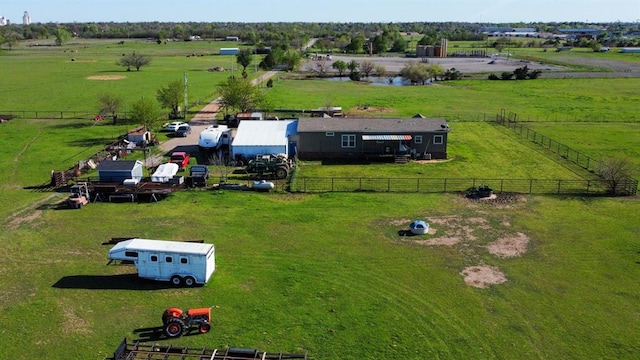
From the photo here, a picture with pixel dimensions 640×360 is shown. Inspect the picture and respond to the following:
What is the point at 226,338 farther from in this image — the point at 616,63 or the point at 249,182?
the point at 616,63

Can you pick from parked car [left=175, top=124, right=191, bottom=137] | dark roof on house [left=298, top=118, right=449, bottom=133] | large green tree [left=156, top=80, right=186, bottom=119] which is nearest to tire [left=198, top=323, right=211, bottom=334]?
dark roof on house [left=298, top=118, right=449, bottom=133]

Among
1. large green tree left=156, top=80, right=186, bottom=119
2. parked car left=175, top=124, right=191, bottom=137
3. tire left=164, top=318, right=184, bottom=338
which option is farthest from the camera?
large green tree left=156, top=80, right=186, bottom=119

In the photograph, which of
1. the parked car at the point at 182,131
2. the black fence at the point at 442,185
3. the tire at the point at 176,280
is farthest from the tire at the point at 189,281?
the parked car at the point at 182,131

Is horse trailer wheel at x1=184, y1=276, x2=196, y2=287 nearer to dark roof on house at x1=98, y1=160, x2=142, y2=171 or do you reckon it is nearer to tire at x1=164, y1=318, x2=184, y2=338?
tire at x1=164, y1=318, x2=184, y2=338

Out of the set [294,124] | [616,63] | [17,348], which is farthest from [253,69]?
[17,348]

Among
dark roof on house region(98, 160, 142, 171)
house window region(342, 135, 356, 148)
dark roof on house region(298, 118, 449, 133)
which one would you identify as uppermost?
dark roof on house region(298, 118, 449, 133)

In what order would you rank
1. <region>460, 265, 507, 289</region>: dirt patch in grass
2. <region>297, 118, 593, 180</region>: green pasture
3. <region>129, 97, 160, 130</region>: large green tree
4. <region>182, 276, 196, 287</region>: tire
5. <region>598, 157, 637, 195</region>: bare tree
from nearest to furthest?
<region>182, 276, 196, 287</region>: tire → <region>460, 265, 507, 289</region>: dirt patch in grass → <region>598, 157, 637, 195</region>: bare tree → <region>297, 118, 593, 180</region>: green pasture → <region>129, 97, 160, 130</region>: large green tree

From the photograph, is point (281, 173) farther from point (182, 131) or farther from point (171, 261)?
point (171, 261)
